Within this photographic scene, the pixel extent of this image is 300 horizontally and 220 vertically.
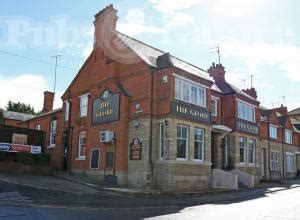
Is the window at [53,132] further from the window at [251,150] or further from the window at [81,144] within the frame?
the window at [251,150]

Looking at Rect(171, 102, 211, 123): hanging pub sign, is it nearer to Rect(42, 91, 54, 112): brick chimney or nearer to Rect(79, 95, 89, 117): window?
Rect(79, 95, 89, 117): window

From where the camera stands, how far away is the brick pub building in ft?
69.5

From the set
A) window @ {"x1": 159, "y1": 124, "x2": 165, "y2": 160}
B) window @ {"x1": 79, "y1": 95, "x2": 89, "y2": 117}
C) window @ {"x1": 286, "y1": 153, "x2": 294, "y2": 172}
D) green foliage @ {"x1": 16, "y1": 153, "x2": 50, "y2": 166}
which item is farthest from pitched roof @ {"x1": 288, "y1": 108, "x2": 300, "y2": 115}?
green foliage @ {"x1": 16, "y1": 153, "x2": 50, "y2": 166}

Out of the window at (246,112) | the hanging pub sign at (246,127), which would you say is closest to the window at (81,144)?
the hanging pub sign at (246,127)

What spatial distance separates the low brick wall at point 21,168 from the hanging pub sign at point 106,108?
4.75m

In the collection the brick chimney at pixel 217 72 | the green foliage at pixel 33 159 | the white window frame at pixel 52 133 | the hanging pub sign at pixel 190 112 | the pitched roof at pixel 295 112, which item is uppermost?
the pitched roof at pixel 295 112

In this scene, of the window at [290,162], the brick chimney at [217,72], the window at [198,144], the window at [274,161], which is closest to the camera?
the window at [198,144]

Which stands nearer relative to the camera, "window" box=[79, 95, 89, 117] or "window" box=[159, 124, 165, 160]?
"window" box=[159, 124, 165, 160]

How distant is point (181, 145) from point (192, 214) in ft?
30.0

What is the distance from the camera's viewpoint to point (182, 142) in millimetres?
21688

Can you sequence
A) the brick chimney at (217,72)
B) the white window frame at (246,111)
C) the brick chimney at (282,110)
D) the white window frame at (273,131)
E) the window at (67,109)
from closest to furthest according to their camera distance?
the window at (67,109) → the white window frame at (246,111) → the brick chimney at (217,72) → the white window frame at (273,131) → the brick chimney at (282,110)

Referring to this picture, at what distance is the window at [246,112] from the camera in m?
29.7

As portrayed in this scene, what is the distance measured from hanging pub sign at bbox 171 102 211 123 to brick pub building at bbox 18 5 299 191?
60mm

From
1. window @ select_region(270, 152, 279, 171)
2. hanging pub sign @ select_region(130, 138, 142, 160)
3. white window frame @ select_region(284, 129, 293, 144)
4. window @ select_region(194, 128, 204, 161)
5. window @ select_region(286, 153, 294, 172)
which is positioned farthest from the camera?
white window frame @ select_region(284, 129, 293, 144)
